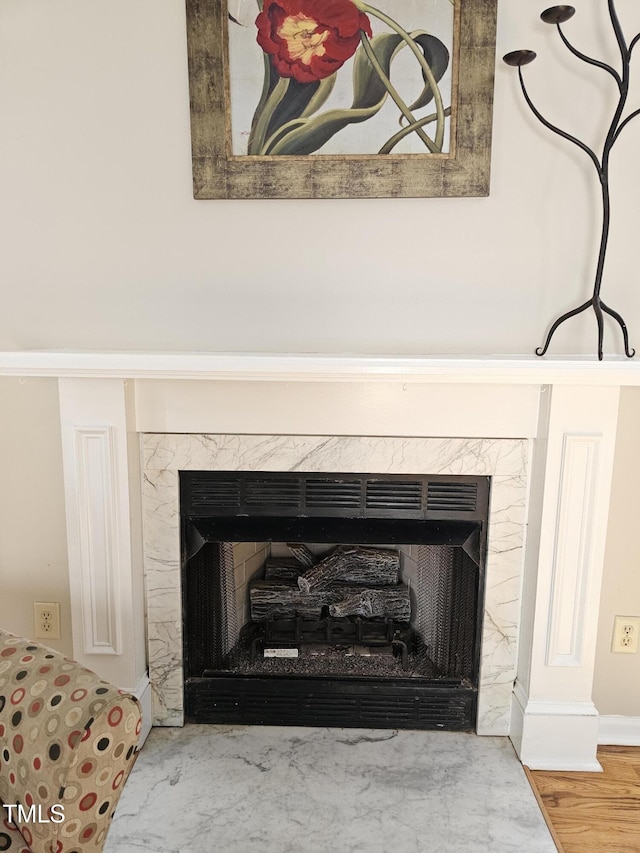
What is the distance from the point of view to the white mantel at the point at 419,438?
183cm

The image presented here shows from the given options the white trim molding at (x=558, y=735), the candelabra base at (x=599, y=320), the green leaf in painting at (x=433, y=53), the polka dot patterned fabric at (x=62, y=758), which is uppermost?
the green leaf in painting at (x=433, y=53)

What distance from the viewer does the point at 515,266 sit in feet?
6.06

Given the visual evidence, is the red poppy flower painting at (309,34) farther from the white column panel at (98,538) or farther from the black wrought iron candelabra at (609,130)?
the white column panel at (98,538)

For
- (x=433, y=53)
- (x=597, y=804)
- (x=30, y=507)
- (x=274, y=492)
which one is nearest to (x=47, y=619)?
(x=30, y=507)

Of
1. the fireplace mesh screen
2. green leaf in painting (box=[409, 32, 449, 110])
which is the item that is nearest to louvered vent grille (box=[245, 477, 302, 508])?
the fireplace mesh screen

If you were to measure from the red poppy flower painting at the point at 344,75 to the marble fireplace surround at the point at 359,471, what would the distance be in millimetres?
823

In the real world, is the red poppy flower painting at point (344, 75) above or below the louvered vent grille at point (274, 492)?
above

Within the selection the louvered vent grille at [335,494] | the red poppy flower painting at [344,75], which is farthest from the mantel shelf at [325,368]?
the red poppy flower painting at [344,75]

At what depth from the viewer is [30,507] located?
2.01 m

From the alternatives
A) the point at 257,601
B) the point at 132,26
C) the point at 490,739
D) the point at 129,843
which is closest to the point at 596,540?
the point at 490,739

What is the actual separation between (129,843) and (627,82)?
2.26m

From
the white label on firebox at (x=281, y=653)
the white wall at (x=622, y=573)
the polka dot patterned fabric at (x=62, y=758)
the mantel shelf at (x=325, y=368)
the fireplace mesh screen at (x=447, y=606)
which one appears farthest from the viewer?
the white label on firebox at (x=281, y=653)

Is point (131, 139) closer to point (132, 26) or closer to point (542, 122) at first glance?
point (132, 26)

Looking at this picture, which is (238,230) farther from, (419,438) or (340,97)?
(419,438)
